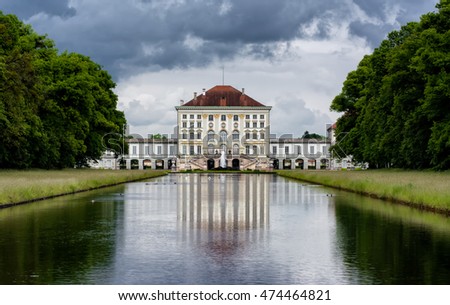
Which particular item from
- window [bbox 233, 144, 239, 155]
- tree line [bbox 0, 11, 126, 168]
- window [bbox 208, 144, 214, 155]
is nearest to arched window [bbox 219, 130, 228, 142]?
window [bbox 233, 144, 239, 155]

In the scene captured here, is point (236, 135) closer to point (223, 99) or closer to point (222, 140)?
point (222, 140)

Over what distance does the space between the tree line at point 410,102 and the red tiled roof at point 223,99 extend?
81029mm

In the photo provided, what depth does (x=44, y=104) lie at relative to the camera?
170ft

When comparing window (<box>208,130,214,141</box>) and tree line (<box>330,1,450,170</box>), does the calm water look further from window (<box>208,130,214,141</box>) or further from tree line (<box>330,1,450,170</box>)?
window (<box>208,130,214,141</box>)

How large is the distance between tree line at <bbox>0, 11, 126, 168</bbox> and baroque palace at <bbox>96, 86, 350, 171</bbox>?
7698 cm

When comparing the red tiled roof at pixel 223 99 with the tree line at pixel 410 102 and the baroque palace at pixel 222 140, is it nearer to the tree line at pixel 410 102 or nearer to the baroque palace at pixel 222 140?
the baroque palace at pixel 222 140

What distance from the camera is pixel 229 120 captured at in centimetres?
15112

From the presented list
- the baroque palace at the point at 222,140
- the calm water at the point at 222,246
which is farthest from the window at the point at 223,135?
the calm water at the point at 222,246

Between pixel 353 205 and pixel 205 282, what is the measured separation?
706 inches

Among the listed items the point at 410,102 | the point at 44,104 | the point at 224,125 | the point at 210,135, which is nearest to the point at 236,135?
the point at 224,125

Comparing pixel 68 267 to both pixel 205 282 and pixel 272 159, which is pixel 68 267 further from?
pixel 272 159

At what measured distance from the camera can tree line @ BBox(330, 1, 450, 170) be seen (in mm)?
41375

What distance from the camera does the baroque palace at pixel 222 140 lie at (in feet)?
488

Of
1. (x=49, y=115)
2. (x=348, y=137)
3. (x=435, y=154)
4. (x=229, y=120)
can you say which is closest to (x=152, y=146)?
(x=229, y=120)
